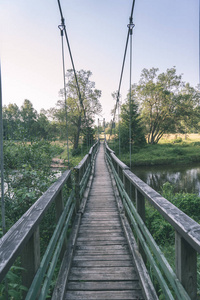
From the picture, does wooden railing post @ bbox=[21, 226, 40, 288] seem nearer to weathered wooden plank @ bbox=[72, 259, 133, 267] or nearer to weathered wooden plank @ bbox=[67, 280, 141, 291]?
weathered wooden plank @ bbox=[67, 280, 141, 291]

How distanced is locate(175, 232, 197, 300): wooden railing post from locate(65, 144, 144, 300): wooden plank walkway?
2.45ft

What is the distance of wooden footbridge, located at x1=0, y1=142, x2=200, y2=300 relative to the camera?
2.99ft

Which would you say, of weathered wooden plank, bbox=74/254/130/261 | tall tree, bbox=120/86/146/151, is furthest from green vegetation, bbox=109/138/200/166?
weathered wooden plank, bbox=74/254/130/261

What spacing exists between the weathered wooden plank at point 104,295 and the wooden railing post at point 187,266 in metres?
0.74

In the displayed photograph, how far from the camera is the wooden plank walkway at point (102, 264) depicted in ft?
5.09

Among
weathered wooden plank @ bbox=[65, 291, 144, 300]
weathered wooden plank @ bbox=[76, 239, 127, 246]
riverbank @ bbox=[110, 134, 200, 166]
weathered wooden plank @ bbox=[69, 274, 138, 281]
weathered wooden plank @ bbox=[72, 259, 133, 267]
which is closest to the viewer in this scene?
weathered wooden plank @ bbox=[65, 291, 144, 300]

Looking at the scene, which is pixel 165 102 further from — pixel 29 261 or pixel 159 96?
pixel 29 261

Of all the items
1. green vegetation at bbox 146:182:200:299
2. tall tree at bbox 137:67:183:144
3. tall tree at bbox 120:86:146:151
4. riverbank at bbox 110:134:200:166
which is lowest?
green vegetation at bbox 146:182:200:299

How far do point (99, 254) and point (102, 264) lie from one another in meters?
0.17

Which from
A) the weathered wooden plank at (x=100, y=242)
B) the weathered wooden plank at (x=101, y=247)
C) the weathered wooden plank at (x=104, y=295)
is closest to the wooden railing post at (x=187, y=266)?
the weathered wooden plank at (x=104, y=295)

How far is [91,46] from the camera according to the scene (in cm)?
753

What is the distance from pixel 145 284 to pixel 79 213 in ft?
5.34

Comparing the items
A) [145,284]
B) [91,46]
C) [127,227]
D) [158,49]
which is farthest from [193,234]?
[158,49]

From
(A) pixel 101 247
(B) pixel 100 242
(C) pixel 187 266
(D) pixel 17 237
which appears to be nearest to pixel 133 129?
(B) pixel 100 242
